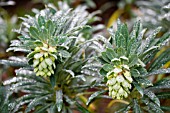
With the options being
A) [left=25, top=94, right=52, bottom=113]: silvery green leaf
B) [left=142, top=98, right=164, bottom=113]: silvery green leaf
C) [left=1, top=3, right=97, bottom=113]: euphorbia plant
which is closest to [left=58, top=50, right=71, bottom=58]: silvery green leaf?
[left=1, top=3, right=97, bottom=113]: euphorbia plant

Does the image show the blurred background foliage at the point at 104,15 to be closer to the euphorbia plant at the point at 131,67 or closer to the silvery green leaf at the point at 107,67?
the euphorbia plant at the point at 131,67

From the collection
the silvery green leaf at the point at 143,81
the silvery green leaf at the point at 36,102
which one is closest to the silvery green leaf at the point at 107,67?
the silvery green leaf at the point at 143,81

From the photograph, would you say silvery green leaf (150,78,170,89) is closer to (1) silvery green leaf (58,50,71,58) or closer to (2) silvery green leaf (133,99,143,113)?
(2) silvery green leaf (133,99,143,113)

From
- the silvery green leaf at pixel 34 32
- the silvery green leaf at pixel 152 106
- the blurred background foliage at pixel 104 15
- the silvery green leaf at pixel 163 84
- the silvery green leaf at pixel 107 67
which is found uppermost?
the blurred background foliage at pixel 104 15

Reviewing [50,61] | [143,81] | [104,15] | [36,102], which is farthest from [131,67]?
[104,15]

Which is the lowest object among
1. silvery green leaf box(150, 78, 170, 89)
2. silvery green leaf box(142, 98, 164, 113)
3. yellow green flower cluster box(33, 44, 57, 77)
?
silvery green leaf box(142, 98, 164, 113)

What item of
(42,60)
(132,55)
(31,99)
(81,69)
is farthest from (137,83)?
(31,99)

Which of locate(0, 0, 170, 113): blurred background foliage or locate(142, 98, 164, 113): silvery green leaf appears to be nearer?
locate(142, 98, 164, 113): silvery green leaf
